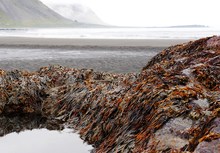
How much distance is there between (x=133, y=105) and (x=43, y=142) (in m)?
1.46

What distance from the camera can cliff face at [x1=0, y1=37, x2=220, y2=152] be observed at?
3586 millimetres

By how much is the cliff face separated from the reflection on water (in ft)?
0.65

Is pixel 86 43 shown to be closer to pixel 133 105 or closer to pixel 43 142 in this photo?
pixel 43 142

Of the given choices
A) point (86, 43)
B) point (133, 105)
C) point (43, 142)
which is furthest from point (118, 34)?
point (133, 105)

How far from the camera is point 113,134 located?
4539mm

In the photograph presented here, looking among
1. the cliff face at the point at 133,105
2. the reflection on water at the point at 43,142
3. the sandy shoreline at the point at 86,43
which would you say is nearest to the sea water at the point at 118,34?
the sandy shoreline at the point at 86,43

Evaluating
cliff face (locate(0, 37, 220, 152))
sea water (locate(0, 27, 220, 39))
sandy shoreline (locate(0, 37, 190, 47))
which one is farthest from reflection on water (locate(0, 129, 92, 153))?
sea water (locate(0, 27, 220, 39))

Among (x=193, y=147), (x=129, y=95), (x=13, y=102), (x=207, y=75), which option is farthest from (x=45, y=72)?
(x=193, y=147)

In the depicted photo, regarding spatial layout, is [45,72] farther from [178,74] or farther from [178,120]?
[178,120]

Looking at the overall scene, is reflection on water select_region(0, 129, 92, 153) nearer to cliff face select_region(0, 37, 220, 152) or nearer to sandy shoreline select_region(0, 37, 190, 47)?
cliff face select_region(0, 37, 220, 152)

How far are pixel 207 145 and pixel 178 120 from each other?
817mm

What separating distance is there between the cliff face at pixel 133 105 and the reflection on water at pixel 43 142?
198 millimetres

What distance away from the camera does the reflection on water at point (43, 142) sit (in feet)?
15.6

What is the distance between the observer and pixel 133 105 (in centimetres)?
462
